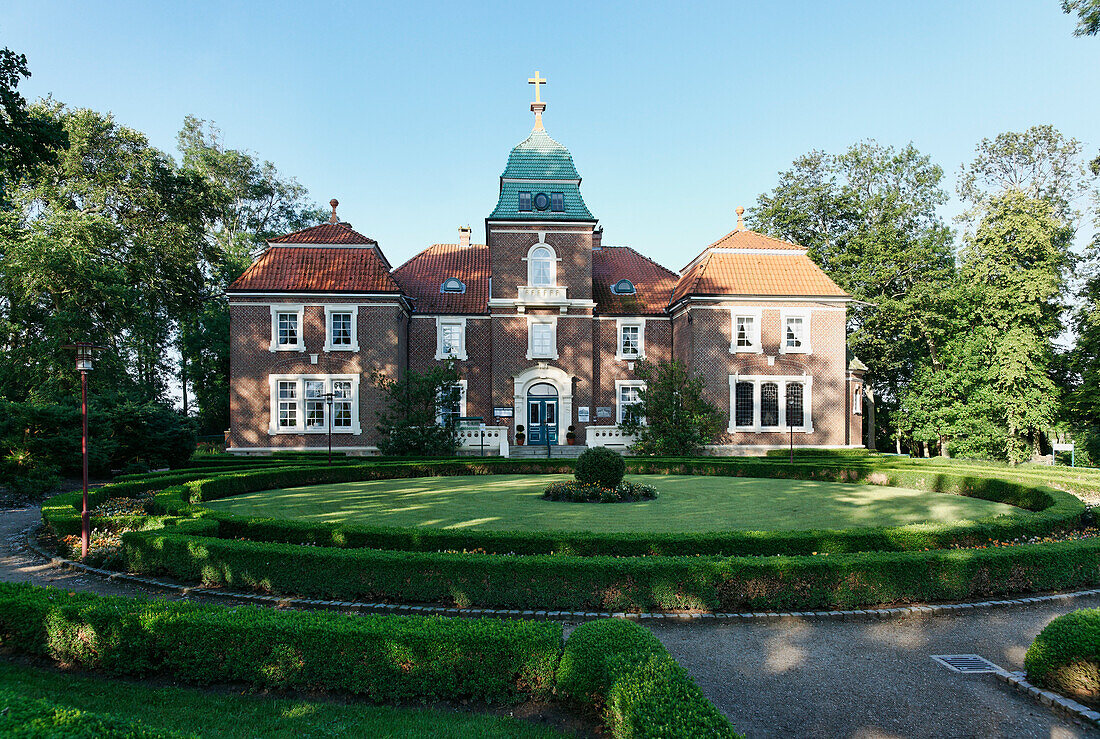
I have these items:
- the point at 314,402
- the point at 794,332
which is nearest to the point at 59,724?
the point at 314,402

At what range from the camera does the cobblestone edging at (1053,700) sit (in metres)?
5.27

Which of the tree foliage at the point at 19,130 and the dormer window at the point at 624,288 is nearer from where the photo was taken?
the tree foliage at the point at 19,130

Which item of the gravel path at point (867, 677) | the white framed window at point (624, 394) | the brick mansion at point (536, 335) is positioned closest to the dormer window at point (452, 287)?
the brick mansion at point (536, 335)

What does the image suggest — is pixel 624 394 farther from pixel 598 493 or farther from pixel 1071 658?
pixel 1071 658

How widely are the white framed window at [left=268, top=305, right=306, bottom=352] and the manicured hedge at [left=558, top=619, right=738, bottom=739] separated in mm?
27241

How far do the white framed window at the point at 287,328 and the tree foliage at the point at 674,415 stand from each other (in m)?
16.7

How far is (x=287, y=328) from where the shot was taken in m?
29.5

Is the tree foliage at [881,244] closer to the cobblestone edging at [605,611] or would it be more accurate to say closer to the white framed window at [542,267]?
the white framed window at [542,267]

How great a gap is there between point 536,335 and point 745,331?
35.3ft

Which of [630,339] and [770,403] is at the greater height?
[630,339]

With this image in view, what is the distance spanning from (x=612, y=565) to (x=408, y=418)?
18.4 metres

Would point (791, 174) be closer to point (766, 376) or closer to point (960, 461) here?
point (766, 376)

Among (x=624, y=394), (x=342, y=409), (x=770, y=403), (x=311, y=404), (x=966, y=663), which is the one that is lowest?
(x=966, y=663)

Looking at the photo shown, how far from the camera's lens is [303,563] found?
8.61m
